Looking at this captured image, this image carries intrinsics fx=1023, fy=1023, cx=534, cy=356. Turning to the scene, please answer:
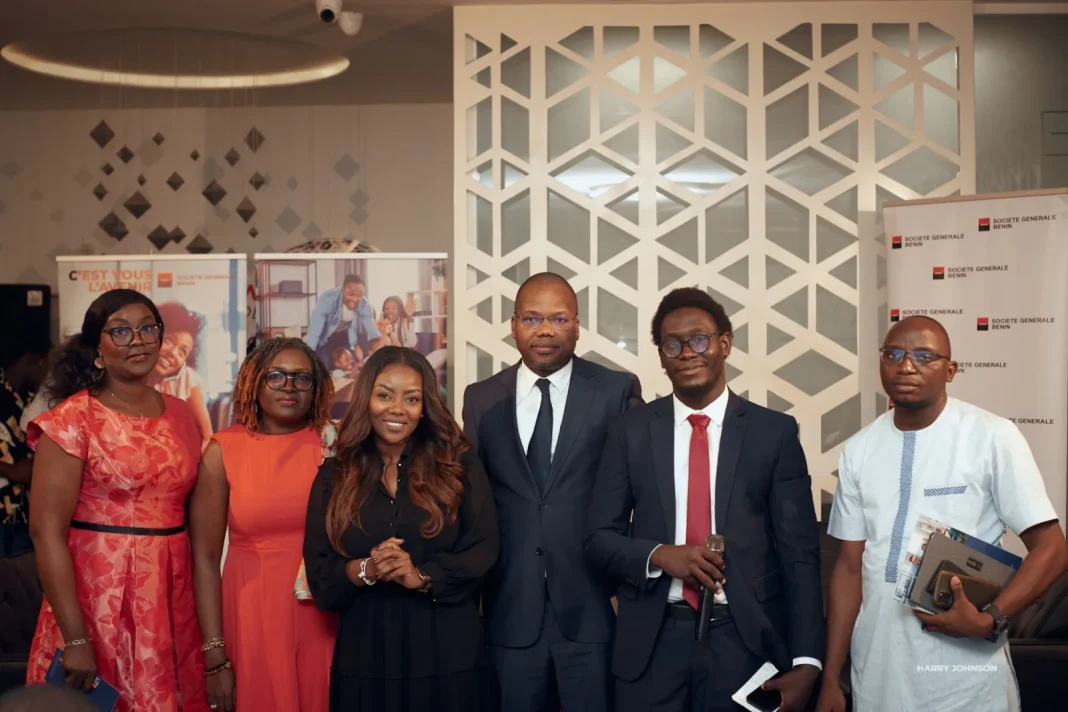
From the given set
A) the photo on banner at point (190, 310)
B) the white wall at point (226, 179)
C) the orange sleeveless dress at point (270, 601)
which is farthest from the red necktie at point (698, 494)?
the white wall at point (226, 179)

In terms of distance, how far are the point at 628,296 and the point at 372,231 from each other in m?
3.63

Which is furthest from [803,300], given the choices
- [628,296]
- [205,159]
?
[205,159]

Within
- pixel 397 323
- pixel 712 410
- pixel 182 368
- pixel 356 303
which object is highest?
pixel 356 303

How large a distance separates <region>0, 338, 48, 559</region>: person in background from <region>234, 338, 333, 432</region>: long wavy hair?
11.1 feet

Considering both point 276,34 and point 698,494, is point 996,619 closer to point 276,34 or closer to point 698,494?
point 698,494

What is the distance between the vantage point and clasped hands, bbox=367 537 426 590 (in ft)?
9.01

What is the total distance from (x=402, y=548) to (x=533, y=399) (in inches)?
28.4

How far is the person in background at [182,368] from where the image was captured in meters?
5.70

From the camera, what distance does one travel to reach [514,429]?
3.27 metres

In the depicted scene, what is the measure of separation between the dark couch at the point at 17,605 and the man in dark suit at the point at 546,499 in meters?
2.05

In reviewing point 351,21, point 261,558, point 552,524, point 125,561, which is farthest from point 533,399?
point 351,21

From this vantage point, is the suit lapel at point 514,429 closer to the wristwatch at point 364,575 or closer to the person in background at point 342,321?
the wristwatch at point 364,575

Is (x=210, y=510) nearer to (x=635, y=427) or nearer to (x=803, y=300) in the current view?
(x=635, y=427)

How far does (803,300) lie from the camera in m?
5.86
